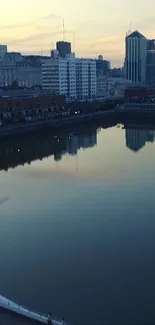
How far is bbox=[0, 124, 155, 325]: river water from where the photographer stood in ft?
9.23

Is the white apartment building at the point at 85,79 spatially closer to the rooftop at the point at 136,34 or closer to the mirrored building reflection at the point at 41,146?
the mirrored building reflection at the point at 41,146

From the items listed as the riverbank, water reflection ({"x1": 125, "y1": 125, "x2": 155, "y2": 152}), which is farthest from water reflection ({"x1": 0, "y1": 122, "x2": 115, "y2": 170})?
water reflection ({"x1": 125, "y1": 125, "x2": 155, "y2": 152})

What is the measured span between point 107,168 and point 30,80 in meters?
17.5

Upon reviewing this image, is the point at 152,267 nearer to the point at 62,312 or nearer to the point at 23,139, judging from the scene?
the point at 62,312

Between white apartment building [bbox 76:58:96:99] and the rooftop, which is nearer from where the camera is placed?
white apartment building [bbox 76:58:96:99]

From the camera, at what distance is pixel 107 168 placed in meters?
6.75

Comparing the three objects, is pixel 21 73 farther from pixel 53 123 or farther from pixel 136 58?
pixel 136 58

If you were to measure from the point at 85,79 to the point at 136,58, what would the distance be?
16557mm

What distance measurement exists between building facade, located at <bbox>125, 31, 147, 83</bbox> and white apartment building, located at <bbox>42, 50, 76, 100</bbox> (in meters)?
17.1

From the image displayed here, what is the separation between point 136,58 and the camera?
113 ft

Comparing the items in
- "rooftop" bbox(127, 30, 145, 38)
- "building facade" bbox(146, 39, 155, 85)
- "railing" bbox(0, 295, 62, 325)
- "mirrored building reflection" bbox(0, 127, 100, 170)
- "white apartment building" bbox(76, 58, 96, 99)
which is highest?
"rooftop" bbox(127, 30, 145, 38)

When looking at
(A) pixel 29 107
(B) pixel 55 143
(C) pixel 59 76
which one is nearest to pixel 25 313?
(B) pixel 55 143

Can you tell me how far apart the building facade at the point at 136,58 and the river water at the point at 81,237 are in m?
27.9

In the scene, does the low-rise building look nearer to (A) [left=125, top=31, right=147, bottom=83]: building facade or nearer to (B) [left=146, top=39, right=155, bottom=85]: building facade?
(A) [left=125, top=31, right=147, bottom=83]: building facade
